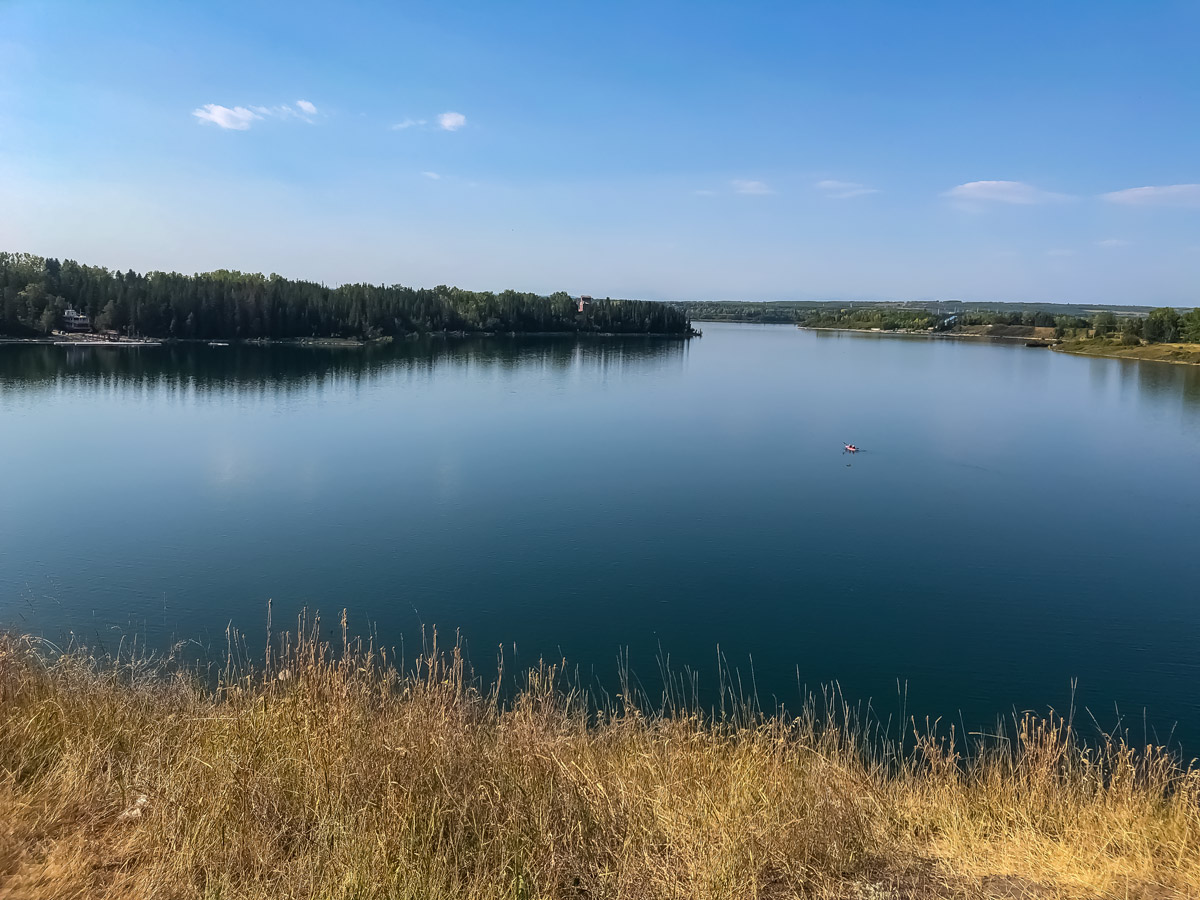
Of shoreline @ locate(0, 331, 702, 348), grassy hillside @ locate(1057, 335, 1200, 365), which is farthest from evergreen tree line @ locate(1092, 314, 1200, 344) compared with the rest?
shoreline @ locate(0, 331, 702, 348)

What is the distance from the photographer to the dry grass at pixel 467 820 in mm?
2768

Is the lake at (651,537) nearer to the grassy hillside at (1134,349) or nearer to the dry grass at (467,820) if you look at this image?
the dry grass at (467,820)

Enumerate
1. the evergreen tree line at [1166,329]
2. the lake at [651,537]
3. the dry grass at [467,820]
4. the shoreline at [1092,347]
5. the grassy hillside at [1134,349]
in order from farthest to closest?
the evergreen tree line at [1166,329], the shoreline at [1092,347], the grassy hillside at [1134,349], the lake at [651,537], the dry grass at [467,820]

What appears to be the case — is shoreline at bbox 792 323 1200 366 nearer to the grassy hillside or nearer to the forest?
the grassy hillside

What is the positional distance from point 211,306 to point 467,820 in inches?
2850

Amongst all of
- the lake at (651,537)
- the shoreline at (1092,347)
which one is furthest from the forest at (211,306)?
the shoreline at (1092,347)

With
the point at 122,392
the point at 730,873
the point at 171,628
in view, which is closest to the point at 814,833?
the point at 730,873

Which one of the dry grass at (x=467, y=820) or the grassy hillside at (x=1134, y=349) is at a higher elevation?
the grassy hillside at (x=1134, y=349)

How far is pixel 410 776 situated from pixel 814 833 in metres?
1.82

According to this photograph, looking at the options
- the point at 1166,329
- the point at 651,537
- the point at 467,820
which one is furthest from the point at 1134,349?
the point at 467,820

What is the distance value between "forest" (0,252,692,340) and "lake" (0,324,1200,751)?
31015 mm

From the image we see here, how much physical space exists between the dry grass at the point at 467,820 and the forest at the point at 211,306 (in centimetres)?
6990

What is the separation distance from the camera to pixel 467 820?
3.12 m

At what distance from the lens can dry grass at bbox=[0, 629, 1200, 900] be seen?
2.77 metres
